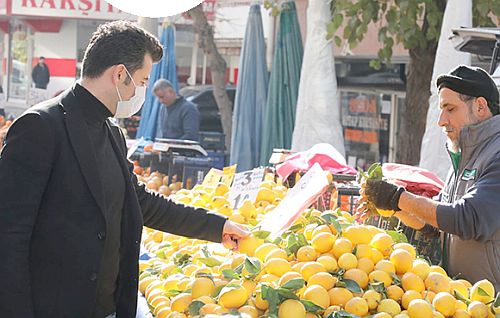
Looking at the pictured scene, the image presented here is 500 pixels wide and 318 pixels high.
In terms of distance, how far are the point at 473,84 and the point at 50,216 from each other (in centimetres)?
174

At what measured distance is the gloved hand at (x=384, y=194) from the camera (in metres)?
3.42

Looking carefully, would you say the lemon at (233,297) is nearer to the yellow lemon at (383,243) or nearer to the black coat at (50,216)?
the black coat at (50,216)

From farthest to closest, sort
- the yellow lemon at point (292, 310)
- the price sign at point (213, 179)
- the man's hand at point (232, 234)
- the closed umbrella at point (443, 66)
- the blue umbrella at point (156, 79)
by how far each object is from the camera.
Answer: the blue umbrella at point (156, 79) → the closed umbrella at point (443, 66) → the price sign at point (213, 179) → the man's hand at point (232, 234) → the yellow lemon at point (292, 310)

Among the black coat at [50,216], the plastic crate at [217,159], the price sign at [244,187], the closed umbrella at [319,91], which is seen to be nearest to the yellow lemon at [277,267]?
the black coat at [50,216]

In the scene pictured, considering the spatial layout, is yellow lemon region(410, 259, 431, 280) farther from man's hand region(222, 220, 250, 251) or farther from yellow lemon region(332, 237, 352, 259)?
man's hand region(222, 220, 250, 251)

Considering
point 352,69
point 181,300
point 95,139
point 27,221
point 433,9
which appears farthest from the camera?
point 352,69

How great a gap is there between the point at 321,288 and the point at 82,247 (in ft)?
2.83

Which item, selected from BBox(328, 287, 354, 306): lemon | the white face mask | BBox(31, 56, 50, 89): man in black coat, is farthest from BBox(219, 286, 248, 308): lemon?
BBox(31, 56, 50, 89): man in black coat

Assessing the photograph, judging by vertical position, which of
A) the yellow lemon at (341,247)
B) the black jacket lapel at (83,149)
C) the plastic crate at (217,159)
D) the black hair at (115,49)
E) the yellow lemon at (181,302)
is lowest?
the plastic crate at (217,159)

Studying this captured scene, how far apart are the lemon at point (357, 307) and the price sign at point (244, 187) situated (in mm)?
1997

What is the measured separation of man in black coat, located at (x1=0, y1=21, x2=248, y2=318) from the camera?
2795 mm

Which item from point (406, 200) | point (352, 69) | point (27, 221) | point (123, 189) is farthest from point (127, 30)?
point (352, 69)

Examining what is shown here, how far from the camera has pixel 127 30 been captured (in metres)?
3.04

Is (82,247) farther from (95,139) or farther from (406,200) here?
(406,200)
